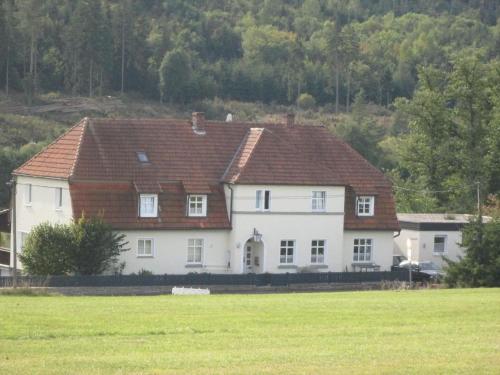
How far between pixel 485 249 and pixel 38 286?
16503 millimetres

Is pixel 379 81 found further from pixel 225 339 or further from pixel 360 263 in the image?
pixel 225 339

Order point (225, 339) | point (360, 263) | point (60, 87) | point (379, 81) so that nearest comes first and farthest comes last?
point (225, 339)
point (360, 263)
point (60, 87)
point (379, 81)

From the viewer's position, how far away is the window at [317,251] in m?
58.8

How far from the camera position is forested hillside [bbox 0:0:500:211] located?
3142 inches

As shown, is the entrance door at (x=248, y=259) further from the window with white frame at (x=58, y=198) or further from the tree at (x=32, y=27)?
the tree at (x=32, y=27)

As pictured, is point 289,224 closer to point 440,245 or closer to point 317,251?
point 317,251

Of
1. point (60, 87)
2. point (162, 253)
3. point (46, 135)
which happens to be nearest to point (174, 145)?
point (162, 253)

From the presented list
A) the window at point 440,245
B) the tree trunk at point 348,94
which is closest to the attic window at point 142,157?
the window at point 440,245

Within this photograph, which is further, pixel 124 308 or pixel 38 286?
pixel 38 286

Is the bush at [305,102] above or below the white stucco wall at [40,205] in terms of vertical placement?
above

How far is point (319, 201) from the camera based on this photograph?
193 ft

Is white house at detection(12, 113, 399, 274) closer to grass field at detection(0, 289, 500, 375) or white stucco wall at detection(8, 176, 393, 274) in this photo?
white stucco wall at detection(8, 176, 393, 274)

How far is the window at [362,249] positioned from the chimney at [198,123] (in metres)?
8.75

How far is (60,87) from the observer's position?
13088 cm
